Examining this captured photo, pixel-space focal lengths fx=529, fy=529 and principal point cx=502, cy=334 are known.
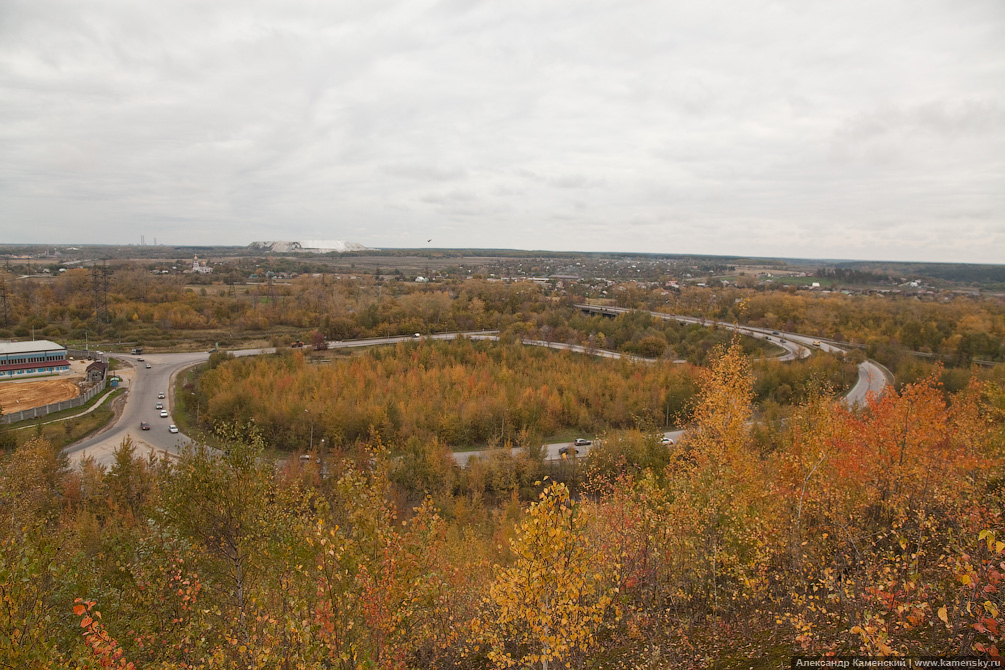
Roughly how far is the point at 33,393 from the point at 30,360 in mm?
10346

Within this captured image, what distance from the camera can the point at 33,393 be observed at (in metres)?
59.9

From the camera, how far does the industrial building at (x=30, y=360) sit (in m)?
65.6

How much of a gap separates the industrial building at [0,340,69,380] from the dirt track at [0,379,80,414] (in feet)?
10.2

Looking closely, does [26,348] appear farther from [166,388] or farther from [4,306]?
[4,306]

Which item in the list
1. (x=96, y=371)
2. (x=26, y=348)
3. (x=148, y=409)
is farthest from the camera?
(x=96, y=371)

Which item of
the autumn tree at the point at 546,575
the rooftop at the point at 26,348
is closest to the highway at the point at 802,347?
the autumn tree at the point at 546,575

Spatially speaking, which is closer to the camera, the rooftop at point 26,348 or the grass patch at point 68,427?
the grass patch at point 68,427

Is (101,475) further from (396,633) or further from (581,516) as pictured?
(581,516)

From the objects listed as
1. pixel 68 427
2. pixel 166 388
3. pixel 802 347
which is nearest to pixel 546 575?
pixel 68 427

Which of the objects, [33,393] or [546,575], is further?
[33,393]

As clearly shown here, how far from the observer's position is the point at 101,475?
Result: 111ft

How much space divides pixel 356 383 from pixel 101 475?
91.3ft

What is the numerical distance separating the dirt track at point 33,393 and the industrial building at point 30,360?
310 centimetres

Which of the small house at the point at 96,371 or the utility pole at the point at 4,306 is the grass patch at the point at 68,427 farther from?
the utility pole at the point at 4,306
